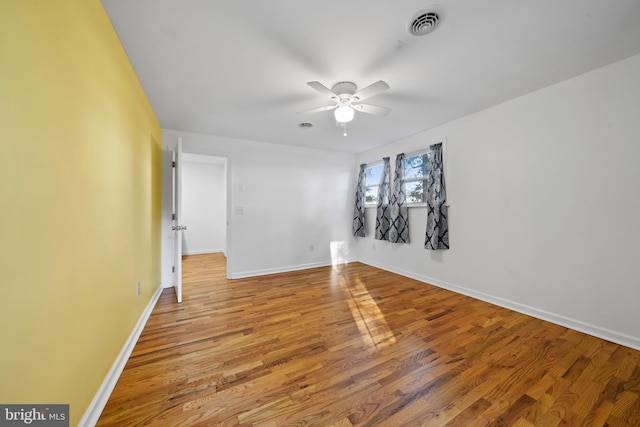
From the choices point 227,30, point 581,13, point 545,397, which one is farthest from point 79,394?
point 581,13

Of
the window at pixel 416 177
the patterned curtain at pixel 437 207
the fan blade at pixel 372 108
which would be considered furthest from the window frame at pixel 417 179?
the fan blade at pixel 372 108

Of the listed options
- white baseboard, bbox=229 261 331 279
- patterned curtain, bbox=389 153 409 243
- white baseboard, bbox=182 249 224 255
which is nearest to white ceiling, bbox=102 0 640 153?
patterned curtain, bbox=389 153 409 243

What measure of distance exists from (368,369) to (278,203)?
122 inches

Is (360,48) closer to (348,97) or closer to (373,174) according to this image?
(348,97)

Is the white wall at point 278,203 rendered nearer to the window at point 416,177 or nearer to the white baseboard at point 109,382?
the window at point 416,177

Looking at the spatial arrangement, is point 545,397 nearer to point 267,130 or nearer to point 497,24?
point 497,24

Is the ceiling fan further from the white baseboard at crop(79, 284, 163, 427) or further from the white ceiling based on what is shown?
the white baseboard at crop(79, 284, 163, 427)

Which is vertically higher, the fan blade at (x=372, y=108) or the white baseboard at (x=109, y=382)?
the fan blade at (x=372, y=108)

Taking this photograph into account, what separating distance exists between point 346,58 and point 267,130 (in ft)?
Result: 6.36

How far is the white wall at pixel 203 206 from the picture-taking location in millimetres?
5820

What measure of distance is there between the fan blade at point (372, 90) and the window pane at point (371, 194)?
274 cm

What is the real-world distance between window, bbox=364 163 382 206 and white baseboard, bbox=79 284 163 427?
13.3 feet

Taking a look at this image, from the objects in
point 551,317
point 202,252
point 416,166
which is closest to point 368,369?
point 551,317

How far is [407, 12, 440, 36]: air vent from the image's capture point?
145cm
